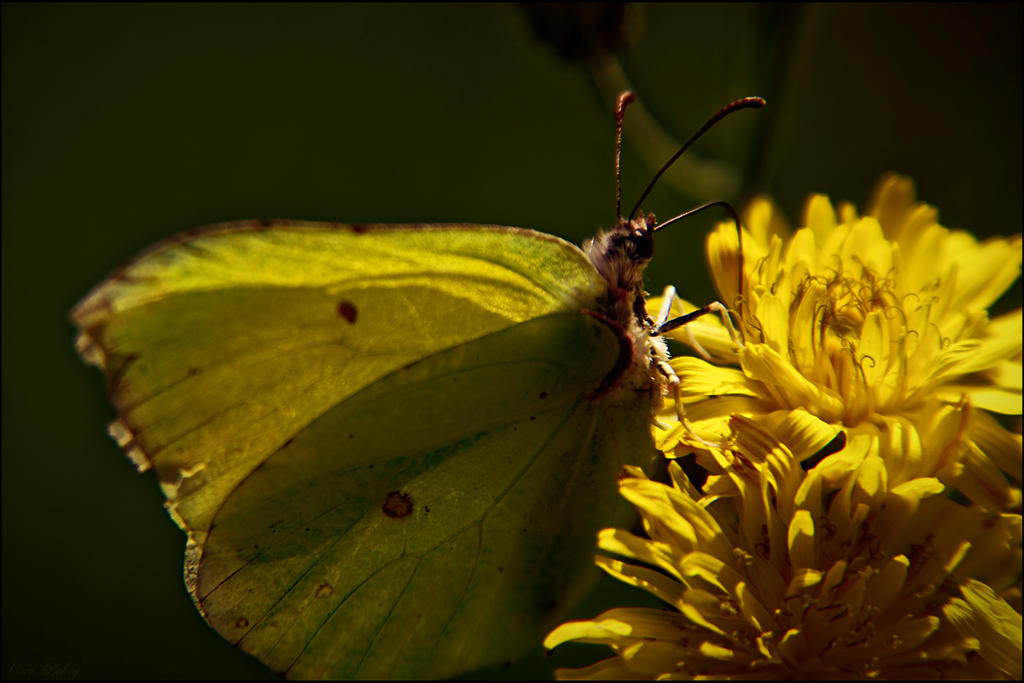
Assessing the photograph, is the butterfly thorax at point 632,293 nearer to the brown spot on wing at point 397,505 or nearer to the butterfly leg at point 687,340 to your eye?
the butterfly leg at point 687,340

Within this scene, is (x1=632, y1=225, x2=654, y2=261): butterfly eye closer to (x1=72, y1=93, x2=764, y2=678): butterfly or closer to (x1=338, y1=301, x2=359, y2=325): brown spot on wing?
(x1=72, y1=93, x2=764, y2=678): butterfly

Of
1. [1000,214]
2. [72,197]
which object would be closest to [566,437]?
[1000,214]

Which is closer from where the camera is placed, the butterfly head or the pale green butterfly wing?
the pale green butterfly wing

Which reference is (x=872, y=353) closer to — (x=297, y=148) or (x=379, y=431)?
(x=379, y=431)

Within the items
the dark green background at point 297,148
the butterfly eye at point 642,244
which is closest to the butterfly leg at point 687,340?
the butterfly eye at point 642,244

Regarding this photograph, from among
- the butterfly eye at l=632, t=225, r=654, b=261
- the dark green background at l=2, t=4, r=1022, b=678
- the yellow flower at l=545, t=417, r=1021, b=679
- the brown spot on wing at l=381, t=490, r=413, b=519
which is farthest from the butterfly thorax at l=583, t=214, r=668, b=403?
the dark green background at l=2, t=4, r=1022, b=678

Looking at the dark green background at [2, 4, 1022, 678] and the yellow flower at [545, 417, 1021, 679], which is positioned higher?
the dark green background at [2, 4, 1022, 678]
